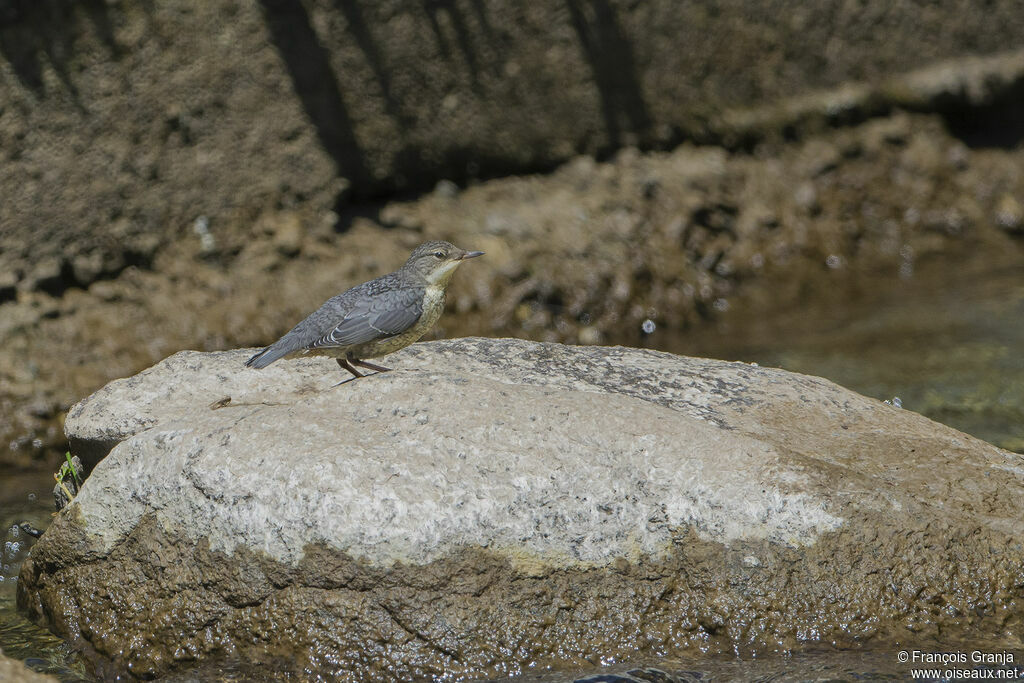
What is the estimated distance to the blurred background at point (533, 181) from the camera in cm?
718

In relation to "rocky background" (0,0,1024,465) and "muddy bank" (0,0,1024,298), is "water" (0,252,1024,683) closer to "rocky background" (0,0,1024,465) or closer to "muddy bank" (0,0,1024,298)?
"rocky background" (0,0,1024,465)

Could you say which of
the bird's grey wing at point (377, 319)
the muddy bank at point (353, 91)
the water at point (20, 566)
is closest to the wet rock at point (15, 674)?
the water at point (20, 566)

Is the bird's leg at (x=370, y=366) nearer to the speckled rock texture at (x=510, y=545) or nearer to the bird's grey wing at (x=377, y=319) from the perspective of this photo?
the bird's grey wing at (x=377, y=319)

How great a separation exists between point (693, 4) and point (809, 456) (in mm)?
5468

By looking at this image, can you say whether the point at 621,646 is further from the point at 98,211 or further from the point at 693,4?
the point at 693,4

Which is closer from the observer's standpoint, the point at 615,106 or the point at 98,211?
the point at 98,211

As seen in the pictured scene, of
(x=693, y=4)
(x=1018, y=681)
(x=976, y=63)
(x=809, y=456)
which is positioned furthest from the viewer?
(x=976, y=63)

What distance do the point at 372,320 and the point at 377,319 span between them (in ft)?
0.08

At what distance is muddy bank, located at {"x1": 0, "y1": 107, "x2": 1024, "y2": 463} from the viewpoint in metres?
7.34

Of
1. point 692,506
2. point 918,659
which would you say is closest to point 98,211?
point 692,506

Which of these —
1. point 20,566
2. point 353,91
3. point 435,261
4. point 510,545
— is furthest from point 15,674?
A: point 353,91

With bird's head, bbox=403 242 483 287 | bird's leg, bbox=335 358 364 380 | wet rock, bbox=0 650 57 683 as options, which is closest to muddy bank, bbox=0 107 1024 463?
bird's head, bbox=403 242 483 287

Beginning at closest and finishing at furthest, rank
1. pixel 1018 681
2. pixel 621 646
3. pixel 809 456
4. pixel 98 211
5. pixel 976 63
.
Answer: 1. pixel 1018 681
2. pixel 621 646
3. pixel 809 456
4. pixel 98 211
5. pixel 976 63

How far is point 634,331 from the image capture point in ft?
26.4
